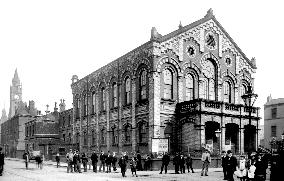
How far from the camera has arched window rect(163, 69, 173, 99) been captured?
31.1 metres

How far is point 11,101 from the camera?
138 metres

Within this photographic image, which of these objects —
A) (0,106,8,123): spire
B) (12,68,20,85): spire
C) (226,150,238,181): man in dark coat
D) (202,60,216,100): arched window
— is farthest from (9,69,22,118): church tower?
(226,150,238,181): man in dark coat

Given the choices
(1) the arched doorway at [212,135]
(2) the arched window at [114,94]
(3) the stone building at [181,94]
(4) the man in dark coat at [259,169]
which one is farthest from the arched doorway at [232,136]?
(4) the man in dark coat at [259,169]

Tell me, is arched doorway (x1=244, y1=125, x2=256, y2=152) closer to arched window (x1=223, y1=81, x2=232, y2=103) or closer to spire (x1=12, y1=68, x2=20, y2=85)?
arched window (x1=223, y1=81, x2=232, y2=103)

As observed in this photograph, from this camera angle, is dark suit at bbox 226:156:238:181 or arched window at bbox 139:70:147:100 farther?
arched window at bbox 139:70:147:100

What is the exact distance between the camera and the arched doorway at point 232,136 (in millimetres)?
32031

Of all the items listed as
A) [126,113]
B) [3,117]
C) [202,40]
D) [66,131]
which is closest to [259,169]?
[202,40]

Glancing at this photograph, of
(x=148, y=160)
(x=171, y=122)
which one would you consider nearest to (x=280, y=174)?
(x=148, y=160)

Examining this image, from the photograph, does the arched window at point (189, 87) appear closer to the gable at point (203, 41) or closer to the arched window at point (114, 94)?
the gable at point (203, 41)

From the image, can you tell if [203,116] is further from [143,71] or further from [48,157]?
[48,157]

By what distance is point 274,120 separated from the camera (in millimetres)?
63219

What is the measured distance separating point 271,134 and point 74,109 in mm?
35099

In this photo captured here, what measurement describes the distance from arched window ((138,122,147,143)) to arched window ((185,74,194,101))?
432 centimetres

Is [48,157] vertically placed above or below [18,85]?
below
